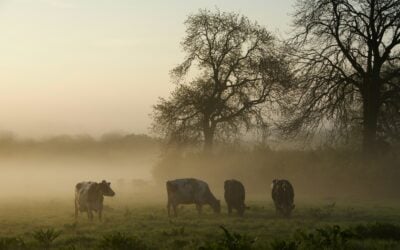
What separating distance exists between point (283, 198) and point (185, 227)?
6734 millimetres

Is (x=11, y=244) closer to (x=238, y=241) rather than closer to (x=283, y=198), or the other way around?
(x=238, y=241)

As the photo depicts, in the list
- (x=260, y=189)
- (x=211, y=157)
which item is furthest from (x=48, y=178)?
(x=260, y=189)

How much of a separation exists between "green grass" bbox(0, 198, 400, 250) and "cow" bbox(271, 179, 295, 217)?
1.41 ft

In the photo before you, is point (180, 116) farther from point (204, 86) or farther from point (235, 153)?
point (235, 153)

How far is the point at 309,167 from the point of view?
4150 cm

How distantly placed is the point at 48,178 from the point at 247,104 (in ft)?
158

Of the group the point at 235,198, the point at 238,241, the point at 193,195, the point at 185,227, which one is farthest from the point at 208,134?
the point at 238,241

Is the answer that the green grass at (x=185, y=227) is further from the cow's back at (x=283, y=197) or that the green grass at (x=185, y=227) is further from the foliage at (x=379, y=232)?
the cow's back at (x=283, y=197)

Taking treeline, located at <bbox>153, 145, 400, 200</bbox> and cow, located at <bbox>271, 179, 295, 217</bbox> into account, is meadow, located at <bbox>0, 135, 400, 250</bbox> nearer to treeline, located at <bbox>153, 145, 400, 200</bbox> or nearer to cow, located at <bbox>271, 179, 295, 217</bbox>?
treeline, located at <bbox>153, 145, 400, 200</bbox>

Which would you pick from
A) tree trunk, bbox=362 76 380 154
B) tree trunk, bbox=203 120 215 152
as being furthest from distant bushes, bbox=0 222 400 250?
tree trunk, bbox=203 120 215 152

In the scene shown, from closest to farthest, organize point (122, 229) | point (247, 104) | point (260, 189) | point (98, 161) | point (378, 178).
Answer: point (122, 229)
point (378, 178)
point (260, 189)
point (247, 104)
point (98, 161)

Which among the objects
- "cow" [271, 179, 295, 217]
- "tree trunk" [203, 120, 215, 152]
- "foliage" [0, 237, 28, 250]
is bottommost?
"foliage" [0, 237, 28, 250]

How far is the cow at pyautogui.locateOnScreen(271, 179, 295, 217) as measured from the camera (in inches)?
938

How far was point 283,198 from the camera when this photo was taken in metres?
24.3
